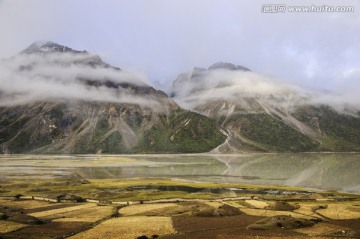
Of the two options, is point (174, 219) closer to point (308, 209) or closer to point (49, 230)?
point (49, 230)

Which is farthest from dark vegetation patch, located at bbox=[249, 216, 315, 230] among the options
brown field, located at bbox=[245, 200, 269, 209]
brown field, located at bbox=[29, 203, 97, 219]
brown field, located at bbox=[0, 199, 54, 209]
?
brown field, located at bbox=[0, 199, 54, 209]

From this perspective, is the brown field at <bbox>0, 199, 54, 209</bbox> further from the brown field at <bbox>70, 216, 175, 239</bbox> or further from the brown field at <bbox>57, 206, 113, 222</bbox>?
the brown field at <bbox>70, 216, 175, 239</bbox>

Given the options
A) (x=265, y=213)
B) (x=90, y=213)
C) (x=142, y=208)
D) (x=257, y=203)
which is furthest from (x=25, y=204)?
(x=265, y=213)

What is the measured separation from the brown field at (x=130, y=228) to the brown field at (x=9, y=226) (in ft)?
32.8

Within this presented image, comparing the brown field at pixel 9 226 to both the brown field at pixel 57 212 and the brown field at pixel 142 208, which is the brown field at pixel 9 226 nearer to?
the brown field at pixel 57 212

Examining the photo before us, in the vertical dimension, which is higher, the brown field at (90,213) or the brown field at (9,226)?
the brown field at (9,226)

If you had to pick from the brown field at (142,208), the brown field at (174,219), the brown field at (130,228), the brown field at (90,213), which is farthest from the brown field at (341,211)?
the brown field at (90,213)

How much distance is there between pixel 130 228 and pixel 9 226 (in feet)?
55.8

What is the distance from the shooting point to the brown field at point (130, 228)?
163 feet

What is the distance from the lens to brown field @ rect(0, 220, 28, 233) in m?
52.5

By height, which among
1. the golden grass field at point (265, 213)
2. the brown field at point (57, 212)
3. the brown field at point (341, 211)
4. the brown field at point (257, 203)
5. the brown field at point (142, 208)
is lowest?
the brown field at point (57, 212)

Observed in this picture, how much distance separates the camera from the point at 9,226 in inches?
2159

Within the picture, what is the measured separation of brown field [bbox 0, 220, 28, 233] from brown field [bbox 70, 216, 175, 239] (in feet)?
32.8

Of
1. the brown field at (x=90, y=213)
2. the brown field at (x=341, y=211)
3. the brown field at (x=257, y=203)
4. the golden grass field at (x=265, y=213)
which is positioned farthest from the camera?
the brown field at (x=257, y=203)
